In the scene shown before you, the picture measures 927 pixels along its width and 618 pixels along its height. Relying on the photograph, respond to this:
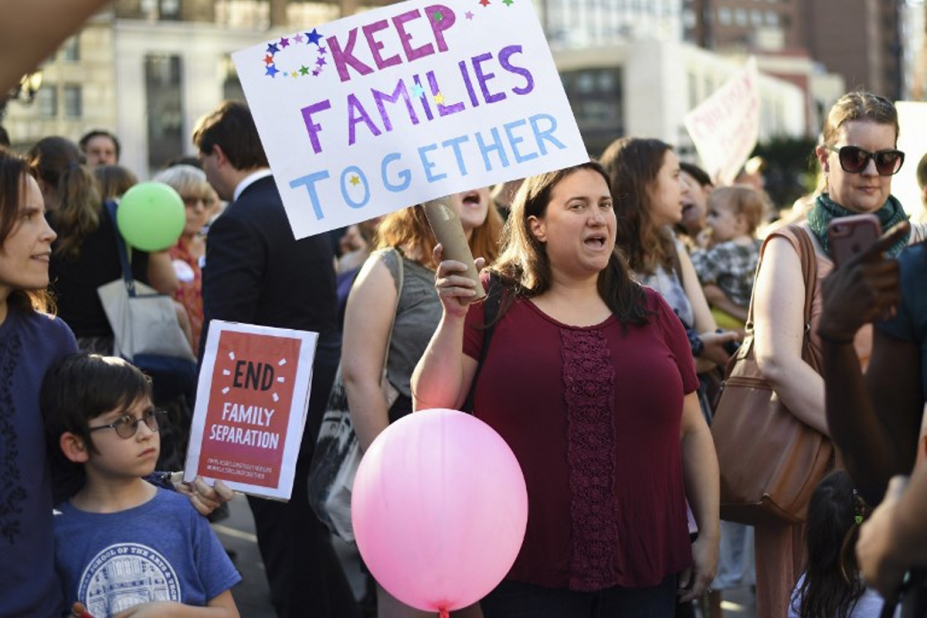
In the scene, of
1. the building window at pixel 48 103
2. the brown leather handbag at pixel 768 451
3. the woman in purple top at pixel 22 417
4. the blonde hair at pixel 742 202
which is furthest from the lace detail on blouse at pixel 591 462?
the building window at pixel 48 103

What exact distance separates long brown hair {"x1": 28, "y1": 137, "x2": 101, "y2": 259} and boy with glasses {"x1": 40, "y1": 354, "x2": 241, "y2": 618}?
→ 257 centimetres

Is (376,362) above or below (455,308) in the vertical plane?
below

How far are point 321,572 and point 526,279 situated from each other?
6.28 feet

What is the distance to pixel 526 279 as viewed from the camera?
4.16 meters

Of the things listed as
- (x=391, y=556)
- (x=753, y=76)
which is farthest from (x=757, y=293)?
(x=753, y=76)

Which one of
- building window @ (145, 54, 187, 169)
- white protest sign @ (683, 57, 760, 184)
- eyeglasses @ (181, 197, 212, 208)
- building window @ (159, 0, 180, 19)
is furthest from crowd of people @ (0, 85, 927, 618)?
building window @ (159, 0, 180, 19)

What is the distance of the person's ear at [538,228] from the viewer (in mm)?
4184

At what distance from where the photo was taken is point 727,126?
10.4 metres

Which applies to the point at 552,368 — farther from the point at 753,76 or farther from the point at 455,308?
the point at 753,76

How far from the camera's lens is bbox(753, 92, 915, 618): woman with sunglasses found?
4363mm

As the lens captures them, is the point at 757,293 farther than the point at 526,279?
Yes

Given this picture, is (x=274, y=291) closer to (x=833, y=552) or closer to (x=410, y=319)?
(x=410, y=319)

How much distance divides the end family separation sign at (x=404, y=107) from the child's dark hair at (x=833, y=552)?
1.11 m

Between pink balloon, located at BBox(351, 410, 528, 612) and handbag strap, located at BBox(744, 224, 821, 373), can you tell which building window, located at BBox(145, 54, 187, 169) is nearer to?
handbag strap, located at BBox(744, 224, 821, 373)
